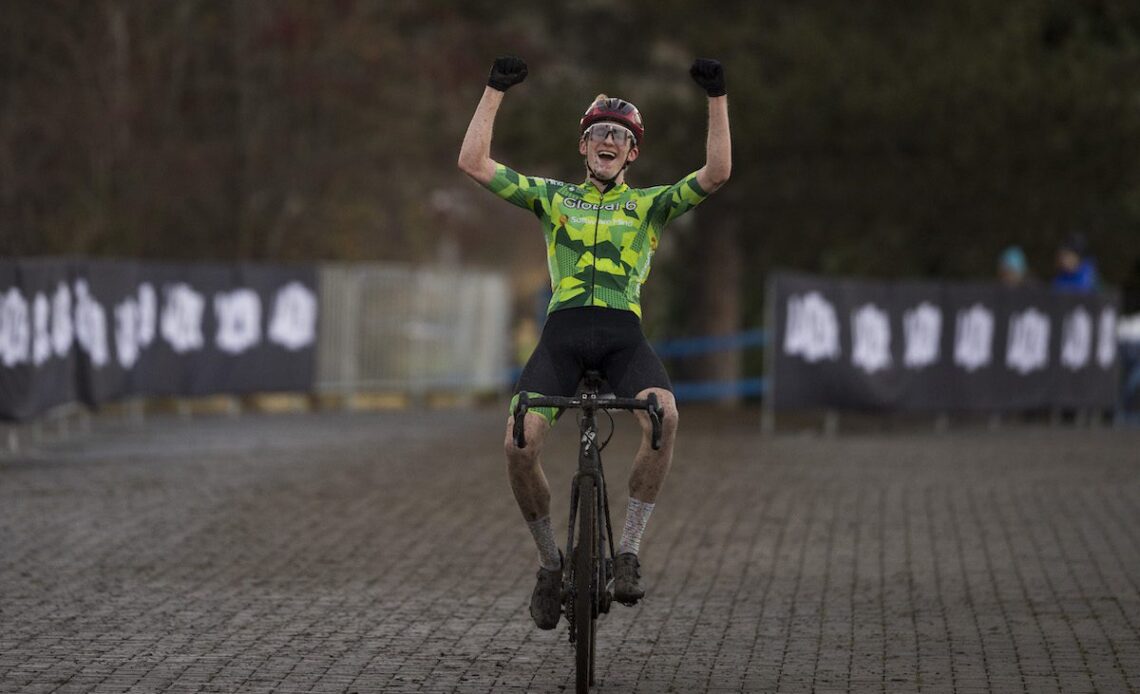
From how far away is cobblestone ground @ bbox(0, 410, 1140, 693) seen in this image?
8648mm

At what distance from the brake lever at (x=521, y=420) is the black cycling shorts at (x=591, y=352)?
0.86 ft

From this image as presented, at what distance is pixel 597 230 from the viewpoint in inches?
344

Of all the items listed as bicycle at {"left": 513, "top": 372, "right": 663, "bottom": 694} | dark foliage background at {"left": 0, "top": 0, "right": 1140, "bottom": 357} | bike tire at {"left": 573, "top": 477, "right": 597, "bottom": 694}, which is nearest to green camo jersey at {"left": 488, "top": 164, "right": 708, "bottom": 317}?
bicycle at {"left": 513, "top": 372, "right": 663, "bottom": 694}

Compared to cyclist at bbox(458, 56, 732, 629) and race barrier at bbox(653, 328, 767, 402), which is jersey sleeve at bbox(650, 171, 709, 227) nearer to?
cyclist at bbox(458, 56, 732, 629)

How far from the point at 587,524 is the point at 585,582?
221mm

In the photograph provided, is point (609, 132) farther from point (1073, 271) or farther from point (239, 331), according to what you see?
point (1073, 271)

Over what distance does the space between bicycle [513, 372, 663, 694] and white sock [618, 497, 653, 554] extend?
147 mm

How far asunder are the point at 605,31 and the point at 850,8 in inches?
167

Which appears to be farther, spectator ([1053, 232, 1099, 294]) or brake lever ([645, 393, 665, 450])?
spectator ([1053, 232, 1099, 294])

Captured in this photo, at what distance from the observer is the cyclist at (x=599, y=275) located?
8500mm

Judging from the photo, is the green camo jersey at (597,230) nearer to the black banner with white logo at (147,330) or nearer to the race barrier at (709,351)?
the black banner with white logo at (147,330)

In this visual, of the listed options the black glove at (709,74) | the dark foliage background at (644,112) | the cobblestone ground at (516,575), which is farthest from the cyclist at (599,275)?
the dark foliage background at (644,112)

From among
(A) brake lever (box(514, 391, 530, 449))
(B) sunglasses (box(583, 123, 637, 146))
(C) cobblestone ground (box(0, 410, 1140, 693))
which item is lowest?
(C) cobblestone ground (box(0, 410, 1140, 693))

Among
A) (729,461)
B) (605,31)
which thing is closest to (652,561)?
(729,461)
